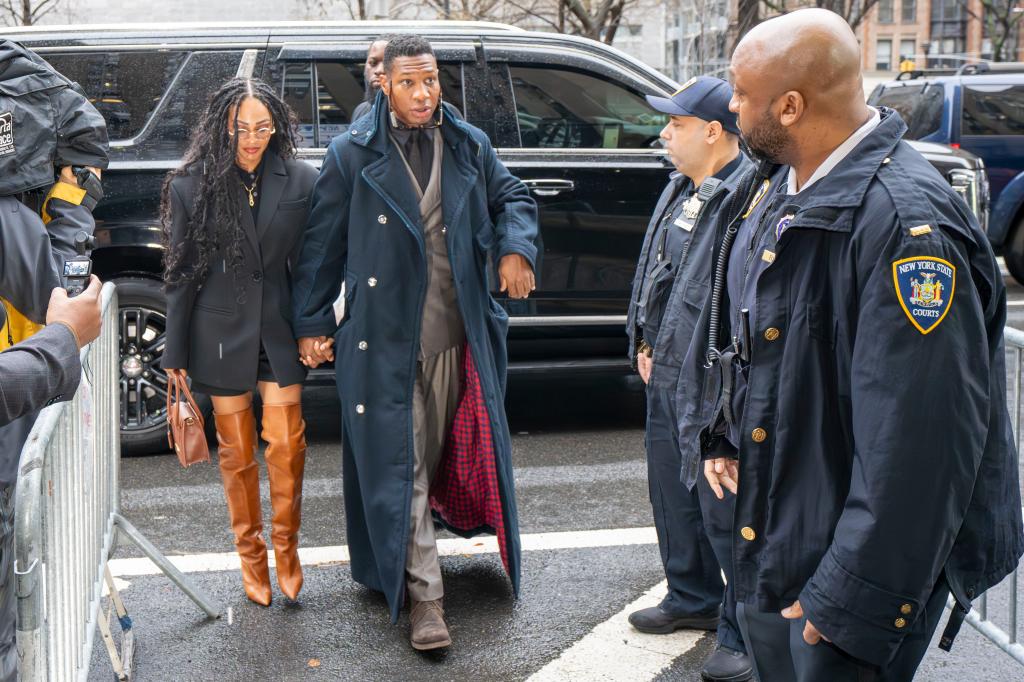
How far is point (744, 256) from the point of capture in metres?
2.61

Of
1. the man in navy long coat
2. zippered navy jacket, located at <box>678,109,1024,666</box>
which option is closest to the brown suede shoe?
the man in navy long coat

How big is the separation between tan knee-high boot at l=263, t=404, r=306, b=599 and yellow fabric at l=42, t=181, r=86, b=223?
3.09 feet

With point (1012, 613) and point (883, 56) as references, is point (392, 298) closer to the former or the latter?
point (1012, 613)

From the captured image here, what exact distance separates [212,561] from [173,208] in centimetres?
141

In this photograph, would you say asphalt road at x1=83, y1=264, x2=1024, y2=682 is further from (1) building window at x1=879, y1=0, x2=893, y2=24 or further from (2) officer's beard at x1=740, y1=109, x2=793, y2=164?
(1) building window at x1=879, y1=0, x2=893, y2=24

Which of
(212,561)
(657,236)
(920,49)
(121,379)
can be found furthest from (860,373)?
(920,49)

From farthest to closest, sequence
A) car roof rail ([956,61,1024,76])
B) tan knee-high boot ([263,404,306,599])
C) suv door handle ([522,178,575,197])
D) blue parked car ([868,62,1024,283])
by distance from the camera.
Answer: car roof rail ([956,61,1024,76]) < blue parked car ([868,62,1024,283]) < suv door handle ([522,178,575,197]) < tan knee-high boot ([263,404,306,599])

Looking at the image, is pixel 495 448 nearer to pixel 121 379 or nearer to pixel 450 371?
pixel 450 371

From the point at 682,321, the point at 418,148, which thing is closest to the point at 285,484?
the point at 418,148

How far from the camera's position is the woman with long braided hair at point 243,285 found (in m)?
4.20

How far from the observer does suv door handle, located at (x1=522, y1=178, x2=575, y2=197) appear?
246 inches

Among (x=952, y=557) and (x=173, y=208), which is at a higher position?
(x=173, y=208)

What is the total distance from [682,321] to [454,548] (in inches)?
66.0

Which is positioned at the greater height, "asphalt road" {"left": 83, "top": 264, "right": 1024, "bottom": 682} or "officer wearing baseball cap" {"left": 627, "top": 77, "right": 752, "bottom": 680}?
"officer wearing baseball cap" {"left": 627, "top": 77, "right": 752, "bottom": 680}
